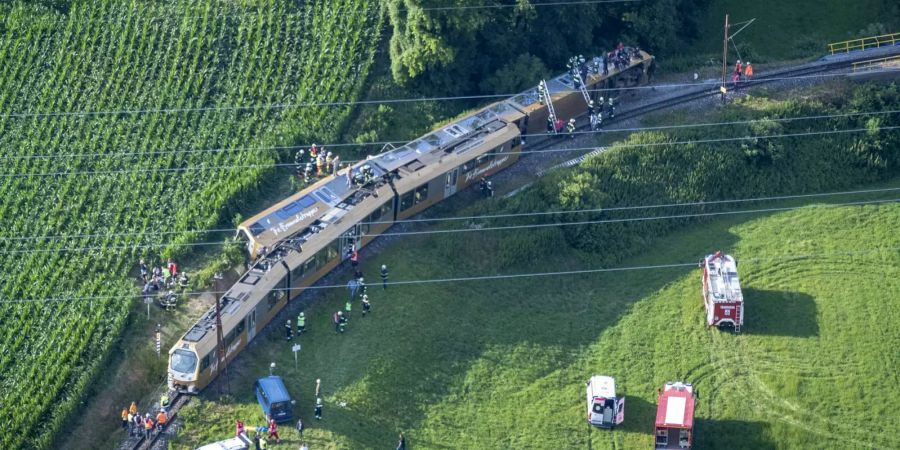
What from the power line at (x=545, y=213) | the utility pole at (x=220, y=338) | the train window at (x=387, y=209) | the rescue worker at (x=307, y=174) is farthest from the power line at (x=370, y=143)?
the utility pole at (x=220, y=338)

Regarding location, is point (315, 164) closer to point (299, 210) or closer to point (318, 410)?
point (299, 210)

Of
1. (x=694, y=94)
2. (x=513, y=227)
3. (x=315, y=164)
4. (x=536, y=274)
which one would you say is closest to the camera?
(x=536, y=274)

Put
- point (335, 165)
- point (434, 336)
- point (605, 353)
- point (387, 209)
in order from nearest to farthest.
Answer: point (434, 336)
point (605, 353)
point (387, 209)
point (335, 165)

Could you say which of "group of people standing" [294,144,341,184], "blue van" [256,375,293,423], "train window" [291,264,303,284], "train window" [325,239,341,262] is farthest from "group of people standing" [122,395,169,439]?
"group of people standing" [294,144,341,184]

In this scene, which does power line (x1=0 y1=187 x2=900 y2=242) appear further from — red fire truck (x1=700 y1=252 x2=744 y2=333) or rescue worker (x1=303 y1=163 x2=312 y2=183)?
red fire truck (x1=700 y1=252 x2=744 y2=333)

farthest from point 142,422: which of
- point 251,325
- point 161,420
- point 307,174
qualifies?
point 307,174

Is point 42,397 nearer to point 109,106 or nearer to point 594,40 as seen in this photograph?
point 109,106
